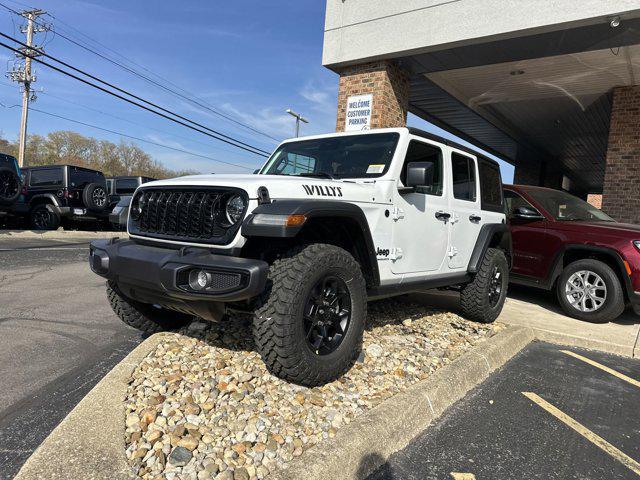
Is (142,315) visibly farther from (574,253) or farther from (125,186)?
(125,186)

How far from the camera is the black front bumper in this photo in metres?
2.30

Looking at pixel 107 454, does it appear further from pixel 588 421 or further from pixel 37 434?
pixel 588 421

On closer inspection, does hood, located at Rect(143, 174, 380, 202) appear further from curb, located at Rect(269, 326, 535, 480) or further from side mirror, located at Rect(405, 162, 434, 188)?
curb, located at Rect(269, 326, 535, 480)

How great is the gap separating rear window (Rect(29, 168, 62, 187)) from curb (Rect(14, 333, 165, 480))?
1195 centimetres

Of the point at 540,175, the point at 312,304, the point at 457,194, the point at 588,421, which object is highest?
the point at 540,175

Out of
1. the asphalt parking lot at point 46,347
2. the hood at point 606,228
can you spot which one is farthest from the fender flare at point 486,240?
the asphalt parking lot at point 46,347

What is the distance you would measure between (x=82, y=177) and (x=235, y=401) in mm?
12555

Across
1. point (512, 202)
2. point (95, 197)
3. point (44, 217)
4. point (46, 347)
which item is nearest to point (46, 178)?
point (44, 217)

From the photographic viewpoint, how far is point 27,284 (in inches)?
231

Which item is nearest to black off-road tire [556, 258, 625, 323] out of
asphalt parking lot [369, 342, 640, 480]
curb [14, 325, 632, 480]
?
asphalt parking lot [369, 342, 640, 480]

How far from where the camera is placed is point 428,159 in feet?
12.9

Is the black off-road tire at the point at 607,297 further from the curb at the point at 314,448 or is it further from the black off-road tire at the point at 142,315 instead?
the black off-road tire at the point at 142,315

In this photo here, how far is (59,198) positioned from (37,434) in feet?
38.7

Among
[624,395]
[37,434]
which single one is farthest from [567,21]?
[37,434]
